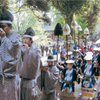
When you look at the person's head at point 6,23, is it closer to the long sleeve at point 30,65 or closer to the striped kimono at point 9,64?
the striped kimono at point 9,64

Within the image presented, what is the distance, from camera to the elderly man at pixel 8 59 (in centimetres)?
196

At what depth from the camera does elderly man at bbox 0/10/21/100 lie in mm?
1962

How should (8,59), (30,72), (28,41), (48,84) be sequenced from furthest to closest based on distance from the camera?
1. (48,84)
2. (28,41)
3. (30,72)
4. (8,59)

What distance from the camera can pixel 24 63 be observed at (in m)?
2.46

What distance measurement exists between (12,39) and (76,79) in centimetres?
217

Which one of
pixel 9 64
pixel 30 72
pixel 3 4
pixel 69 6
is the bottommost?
pixel 30 72

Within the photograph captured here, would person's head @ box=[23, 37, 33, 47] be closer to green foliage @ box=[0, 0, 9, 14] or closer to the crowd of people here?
the crowd of people

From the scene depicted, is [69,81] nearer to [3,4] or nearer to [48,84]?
[48,84]

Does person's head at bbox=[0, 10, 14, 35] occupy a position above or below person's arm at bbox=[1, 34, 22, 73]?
above

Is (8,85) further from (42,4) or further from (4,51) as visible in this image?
(42,4)

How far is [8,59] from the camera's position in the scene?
1958 mm

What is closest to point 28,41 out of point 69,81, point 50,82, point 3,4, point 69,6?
point 50,82

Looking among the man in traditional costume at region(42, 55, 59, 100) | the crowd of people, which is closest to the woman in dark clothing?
the crowd of people

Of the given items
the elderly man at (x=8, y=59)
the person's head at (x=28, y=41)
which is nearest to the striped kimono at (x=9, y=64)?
the elderly man at (x=8, y=59)
